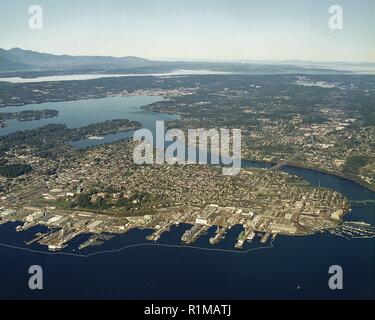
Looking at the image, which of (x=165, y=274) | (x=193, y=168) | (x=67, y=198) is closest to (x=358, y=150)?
(x=193, y=168)

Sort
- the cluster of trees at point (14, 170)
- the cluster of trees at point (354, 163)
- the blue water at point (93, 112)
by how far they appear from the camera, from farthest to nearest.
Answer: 1. the blue water at point (93, 112)
2. the cluster of trees at point (354, 163)
3. the cluster of trees at point (14, 170)

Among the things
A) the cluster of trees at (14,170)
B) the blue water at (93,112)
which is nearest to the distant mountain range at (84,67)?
the blue water at (93,112)

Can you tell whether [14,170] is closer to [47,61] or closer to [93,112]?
A: [93,112]

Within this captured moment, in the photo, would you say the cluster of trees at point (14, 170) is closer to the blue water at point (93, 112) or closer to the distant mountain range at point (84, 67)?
the blue water at point (93, 112)

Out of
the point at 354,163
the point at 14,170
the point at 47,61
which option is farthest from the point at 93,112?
the point at 47,61

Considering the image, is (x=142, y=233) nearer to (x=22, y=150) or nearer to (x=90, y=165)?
(x=90, y=165)

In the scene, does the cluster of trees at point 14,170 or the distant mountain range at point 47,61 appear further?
the distant mountain range at point 47,61

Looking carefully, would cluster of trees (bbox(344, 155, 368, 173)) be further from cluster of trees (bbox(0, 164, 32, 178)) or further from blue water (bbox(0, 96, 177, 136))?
blue water (bbox(0, 96, 177, 136))

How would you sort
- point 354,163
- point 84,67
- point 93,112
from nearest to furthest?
point 354,163 < point 93,112 < point 84,67

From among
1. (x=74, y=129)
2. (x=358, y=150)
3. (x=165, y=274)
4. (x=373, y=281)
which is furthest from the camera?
(x=74, y=129)
